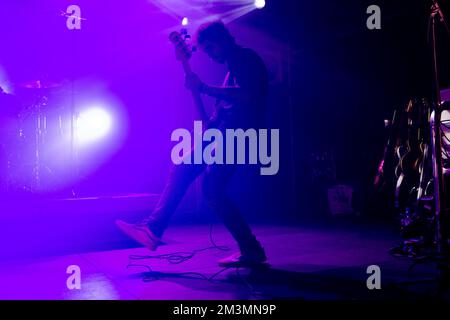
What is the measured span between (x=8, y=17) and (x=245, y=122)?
16.6 ft

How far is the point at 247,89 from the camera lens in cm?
301

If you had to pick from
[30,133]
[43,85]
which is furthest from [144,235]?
[43,85]

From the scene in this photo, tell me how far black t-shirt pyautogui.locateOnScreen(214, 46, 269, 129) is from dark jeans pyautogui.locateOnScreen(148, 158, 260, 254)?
34cm

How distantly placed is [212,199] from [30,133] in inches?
140

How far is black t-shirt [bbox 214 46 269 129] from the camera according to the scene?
118 inches

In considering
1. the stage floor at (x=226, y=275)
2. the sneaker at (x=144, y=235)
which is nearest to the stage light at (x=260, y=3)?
the stage floor at (x=226, y=275)

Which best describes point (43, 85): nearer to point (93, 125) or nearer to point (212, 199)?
point (93, 125)

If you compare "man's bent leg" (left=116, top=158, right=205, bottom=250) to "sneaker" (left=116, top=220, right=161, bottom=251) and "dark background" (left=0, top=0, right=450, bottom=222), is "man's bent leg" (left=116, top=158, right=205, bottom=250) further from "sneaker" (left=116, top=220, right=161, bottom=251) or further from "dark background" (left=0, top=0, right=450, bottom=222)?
"dark background" (left=0, top=0, right=450, bottom=222)

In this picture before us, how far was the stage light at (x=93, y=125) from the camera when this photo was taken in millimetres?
6617

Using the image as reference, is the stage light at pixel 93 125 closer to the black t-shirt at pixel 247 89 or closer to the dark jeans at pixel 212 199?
the dark jeans at pixel 212 199

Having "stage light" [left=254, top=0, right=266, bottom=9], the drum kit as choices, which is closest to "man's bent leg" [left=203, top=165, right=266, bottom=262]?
the drum kit

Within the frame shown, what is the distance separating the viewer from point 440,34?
19.7 feet

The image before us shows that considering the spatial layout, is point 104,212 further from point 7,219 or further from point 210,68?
point 210,68

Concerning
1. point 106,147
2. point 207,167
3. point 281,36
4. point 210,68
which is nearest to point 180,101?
point 210,68
